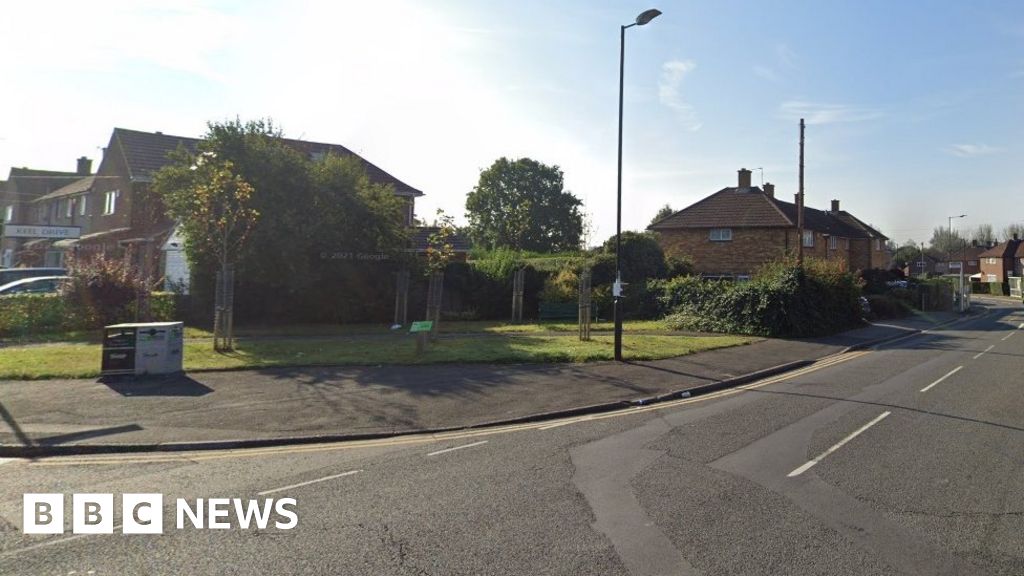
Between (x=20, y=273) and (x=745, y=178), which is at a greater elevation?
(x=745, y=178)

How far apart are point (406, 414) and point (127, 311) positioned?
1531 centimetres

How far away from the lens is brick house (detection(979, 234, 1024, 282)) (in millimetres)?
Result: 90688

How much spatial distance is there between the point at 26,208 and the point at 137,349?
4868cm

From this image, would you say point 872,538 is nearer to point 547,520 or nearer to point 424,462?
point 547,520

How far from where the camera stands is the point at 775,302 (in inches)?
899

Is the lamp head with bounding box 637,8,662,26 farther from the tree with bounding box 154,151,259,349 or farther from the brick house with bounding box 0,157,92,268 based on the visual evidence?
the brick house with bounding box 0,157,92,268

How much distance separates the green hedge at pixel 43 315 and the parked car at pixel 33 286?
7.32 ft

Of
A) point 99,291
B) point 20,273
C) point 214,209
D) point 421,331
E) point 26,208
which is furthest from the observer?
point 26,208

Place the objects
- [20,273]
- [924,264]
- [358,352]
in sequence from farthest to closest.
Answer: [924,264] → [20,273] → [358,352]

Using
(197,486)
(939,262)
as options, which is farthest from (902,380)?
(939,262)

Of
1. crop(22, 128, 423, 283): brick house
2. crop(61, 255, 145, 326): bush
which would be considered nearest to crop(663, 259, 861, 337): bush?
crop(22, 128, 423, 283): brick house

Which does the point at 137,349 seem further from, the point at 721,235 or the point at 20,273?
the point at 721,235

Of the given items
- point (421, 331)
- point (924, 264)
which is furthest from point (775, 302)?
point (924, 264)

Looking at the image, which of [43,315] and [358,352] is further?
[43,315]
